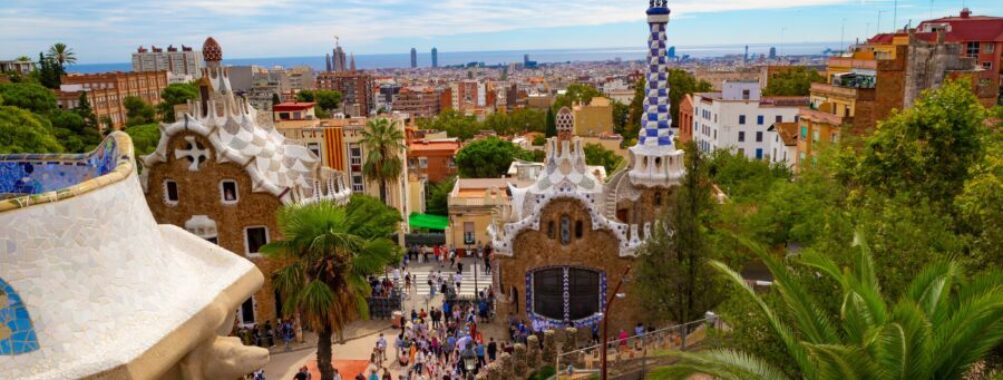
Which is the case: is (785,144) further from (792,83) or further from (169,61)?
(169,61)

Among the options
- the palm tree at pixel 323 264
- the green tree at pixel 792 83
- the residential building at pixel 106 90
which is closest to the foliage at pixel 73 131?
the residential building at pixel 106 90

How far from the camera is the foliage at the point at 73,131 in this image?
147ft

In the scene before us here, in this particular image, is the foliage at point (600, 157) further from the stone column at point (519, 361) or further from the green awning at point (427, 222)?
the stone column at point (519, 361)

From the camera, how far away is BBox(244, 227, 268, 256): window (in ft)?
81.5

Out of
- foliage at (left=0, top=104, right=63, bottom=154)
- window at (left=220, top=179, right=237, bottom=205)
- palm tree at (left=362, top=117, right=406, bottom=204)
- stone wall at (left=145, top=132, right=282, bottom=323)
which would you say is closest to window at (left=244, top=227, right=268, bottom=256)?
stone wall at (left=145, top=132, right=282, bottom=323)

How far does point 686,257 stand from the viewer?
19.0m

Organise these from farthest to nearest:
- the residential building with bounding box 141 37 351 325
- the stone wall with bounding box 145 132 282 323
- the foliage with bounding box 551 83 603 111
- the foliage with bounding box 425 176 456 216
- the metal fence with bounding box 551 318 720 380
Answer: the foliage with bounding box 551 83 603 111
the foliage with bounding box 425 176 456 216
the stone wall with bounding box 145 132 282 323
the residential building with bounding box 141 37 351 325
the metal fence with bounding box 551 318 720 380

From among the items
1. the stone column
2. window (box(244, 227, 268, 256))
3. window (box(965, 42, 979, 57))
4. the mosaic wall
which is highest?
window (box(965, 42, 979, 57))

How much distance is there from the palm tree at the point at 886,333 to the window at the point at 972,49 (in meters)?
55.6

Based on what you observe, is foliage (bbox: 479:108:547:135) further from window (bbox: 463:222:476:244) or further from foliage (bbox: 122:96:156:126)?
window (bbox: 463:222:476:244)

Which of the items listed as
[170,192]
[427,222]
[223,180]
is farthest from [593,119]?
[170,192]

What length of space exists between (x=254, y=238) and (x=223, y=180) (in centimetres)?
219

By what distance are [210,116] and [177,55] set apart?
609 feet

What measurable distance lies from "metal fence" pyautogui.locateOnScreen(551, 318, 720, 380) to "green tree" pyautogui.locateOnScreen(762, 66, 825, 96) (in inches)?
2289
